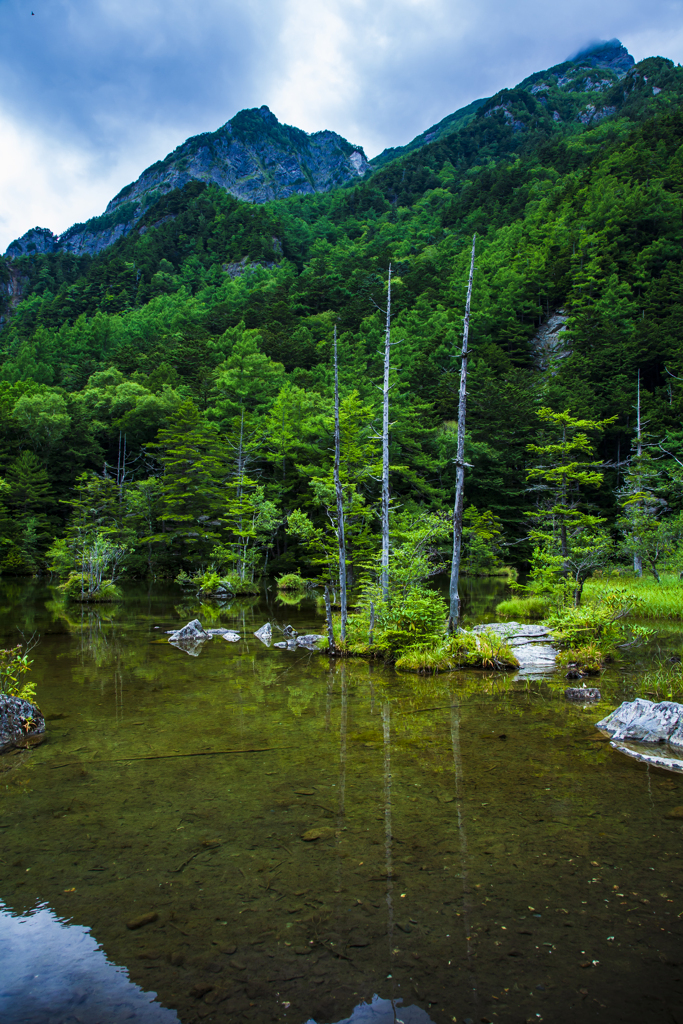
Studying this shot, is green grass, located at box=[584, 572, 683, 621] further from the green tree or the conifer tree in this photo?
the conifer tree

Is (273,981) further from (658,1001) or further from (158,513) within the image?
(158,513)

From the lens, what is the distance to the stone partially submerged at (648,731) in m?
5.68

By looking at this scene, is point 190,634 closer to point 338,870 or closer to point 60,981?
point 338,870

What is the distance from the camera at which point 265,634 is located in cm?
1477

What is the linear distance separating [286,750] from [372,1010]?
3.64 meters

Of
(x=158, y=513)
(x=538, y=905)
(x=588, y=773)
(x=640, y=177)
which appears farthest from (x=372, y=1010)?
(x=640, y=177)

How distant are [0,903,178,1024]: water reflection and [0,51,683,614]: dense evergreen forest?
38.3 feet

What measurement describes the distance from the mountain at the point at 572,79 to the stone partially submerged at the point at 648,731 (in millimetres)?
178667

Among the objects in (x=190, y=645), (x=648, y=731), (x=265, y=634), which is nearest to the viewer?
(x=648, y=731)

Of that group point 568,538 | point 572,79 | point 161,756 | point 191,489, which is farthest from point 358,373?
point 572,79

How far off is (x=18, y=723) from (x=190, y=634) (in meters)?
7.76

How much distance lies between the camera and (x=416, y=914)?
10.6 feet

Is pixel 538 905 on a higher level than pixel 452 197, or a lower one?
lower

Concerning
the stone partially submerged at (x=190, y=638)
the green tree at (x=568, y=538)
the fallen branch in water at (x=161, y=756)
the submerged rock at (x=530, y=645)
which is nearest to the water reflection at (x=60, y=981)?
the fallen branch in water at (x=161, y=756)
